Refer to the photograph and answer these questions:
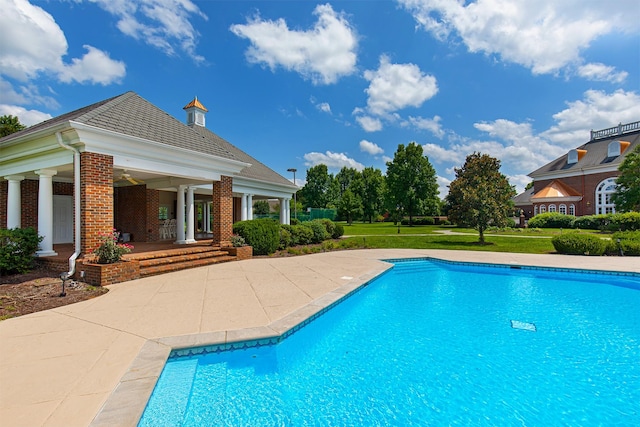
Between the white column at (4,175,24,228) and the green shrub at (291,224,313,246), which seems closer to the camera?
the white column at (4,175,24,228)

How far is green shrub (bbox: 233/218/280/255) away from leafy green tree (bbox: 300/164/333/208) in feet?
136

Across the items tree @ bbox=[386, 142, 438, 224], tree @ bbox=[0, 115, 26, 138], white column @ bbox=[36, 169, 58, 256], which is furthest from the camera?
tree @ bbox=[386, 142, 438, 224]

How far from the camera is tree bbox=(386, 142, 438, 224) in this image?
35312 mm

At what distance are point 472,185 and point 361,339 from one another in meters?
15.9

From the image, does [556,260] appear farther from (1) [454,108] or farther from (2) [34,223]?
(2) [34,223]

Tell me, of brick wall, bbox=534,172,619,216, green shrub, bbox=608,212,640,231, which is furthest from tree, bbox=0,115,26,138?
brick wall, bbox=534,172,619,216

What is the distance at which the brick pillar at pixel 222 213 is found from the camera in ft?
37.1

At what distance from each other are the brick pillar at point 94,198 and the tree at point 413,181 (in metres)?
31.7

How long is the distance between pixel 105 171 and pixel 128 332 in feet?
17.5

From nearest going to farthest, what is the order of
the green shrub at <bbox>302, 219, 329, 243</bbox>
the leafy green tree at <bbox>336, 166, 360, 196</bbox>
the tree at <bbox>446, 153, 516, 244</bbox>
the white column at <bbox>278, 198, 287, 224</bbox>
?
the tree at <bbox>446, 153, 516, 244</bbox> < the green shrub at <bbox>302, 219, 329, 243</bbox> < the white column at <bbox>278, 198, 287, 224</bbox> < the leafy green tree at <bbox>336, 166, 360, 196</bbox>

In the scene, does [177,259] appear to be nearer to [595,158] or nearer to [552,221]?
[552,221]

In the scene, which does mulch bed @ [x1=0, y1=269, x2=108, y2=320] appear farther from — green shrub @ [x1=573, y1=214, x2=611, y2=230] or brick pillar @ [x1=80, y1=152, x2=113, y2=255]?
green shrub @ [x1=573, y1=214, x2=611, y2=230]

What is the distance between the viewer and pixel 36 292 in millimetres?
6301

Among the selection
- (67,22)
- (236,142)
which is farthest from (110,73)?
(236,142)
